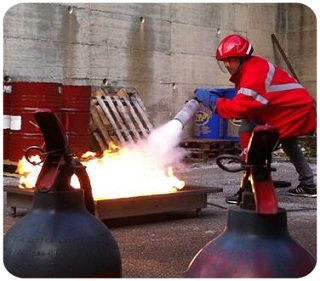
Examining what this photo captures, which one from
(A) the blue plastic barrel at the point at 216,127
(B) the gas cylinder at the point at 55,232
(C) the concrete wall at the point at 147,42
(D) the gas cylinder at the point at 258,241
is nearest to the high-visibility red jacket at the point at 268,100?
(B) the gas cylinder at the point at 55,232

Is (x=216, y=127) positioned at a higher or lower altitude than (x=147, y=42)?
lower

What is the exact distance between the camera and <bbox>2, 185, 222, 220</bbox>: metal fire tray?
211 inches

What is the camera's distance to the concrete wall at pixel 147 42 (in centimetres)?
1109

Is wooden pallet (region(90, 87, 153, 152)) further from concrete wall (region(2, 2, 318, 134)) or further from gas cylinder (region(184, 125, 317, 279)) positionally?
Result: gas cylinder (region(184, 125, 317, 279))

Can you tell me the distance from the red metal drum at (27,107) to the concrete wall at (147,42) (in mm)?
1430

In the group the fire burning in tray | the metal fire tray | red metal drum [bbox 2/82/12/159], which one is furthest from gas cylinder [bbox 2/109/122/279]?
red metal drum [bbox 2/82/12/159]

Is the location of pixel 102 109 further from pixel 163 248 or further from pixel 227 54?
pixel 163 248

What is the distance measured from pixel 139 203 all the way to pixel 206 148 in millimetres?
6586

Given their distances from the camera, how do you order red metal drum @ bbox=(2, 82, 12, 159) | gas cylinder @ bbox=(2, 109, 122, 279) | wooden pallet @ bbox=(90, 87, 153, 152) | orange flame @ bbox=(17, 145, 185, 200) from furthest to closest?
wooden pallet @ bbox=(90, 87, 153, 152), red metal drum @ bbox=(2, 82, 12, 159), orange flame @ bbox=(17, 145, 185, 200), gas cylinder @ bbox=(2, 109, 122, 279)

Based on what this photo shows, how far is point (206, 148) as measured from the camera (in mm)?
12070

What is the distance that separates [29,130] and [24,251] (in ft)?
24.9

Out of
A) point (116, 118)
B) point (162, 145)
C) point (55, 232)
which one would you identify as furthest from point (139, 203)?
point (116, 118)

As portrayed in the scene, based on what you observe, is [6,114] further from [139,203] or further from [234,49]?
[139,203]

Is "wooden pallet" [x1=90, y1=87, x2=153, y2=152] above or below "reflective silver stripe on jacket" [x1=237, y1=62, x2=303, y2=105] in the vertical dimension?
below
